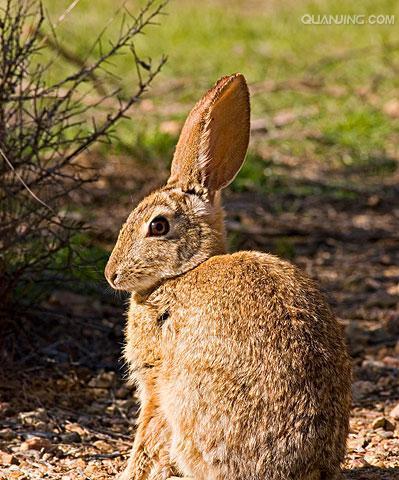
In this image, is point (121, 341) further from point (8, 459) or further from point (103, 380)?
point (8, 459)

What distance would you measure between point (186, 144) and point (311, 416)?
137 cm

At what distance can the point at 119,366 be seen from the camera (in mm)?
5652

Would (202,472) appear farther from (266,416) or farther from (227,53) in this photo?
(227,53)

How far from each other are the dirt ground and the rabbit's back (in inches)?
28.7

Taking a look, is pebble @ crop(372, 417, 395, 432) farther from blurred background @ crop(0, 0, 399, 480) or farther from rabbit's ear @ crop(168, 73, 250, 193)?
rabbit's ear @ crop(168, 73, 250, 193)

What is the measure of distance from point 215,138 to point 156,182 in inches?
141

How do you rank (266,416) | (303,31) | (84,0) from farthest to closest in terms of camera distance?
(84,0) < (303,31) < (266,416)

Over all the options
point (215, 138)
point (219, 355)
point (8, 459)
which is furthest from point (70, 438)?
point (215, 138)

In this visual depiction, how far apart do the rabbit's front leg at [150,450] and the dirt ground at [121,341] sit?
376 mm

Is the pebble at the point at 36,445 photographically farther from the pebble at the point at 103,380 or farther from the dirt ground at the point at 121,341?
the pebble at the point at 103,380

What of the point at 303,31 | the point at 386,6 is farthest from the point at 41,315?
the point at 386,6

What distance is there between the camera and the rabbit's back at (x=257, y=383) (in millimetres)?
3623

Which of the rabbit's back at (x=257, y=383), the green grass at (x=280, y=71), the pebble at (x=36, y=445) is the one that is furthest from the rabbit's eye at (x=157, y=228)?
the green grass at (x=280, y=71)

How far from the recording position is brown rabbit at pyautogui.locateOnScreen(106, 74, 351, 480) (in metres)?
3.63
